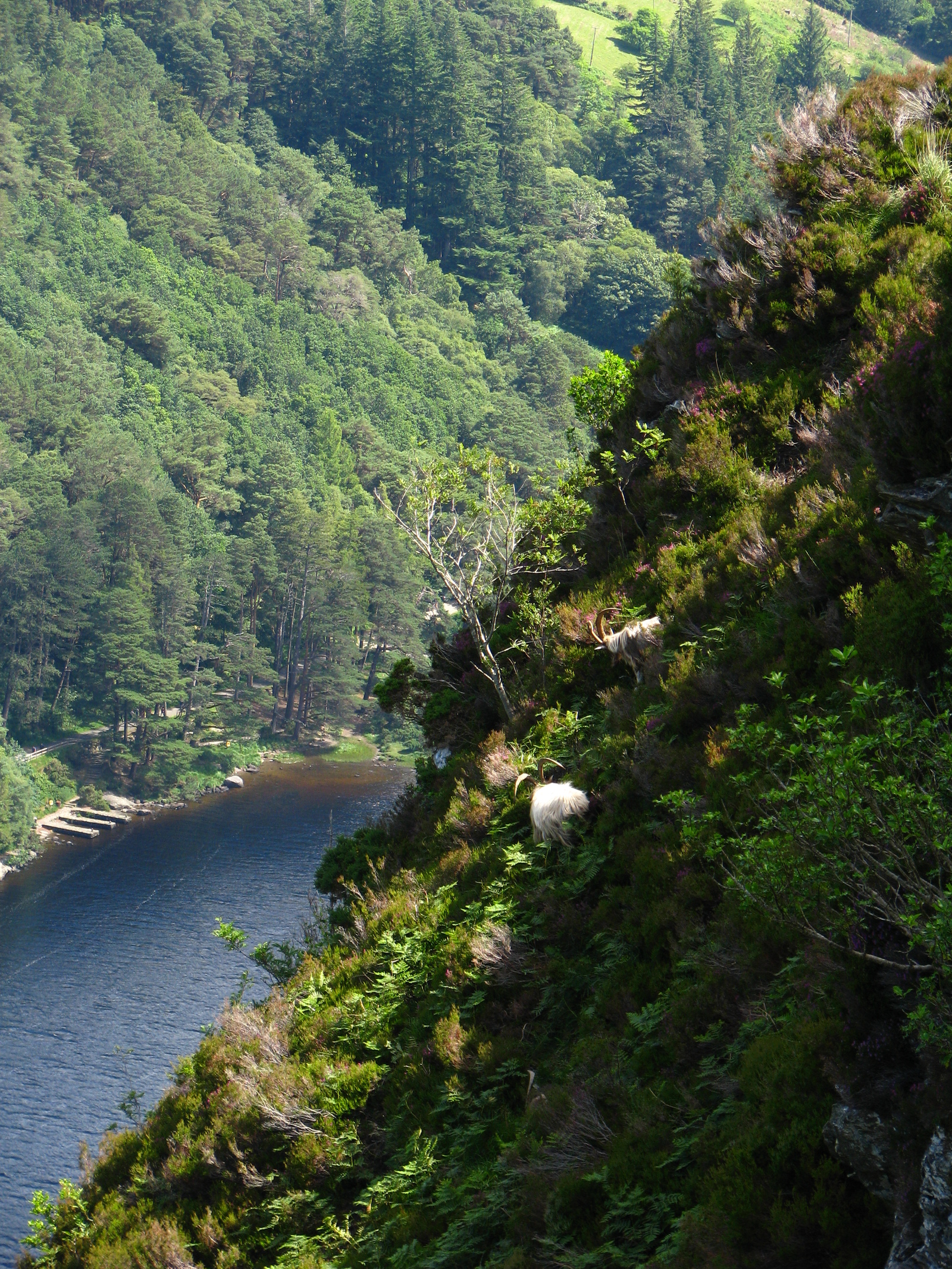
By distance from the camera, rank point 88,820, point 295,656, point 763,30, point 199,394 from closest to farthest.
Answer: point 88,820
point 295,656
point 199,394
point 763,30

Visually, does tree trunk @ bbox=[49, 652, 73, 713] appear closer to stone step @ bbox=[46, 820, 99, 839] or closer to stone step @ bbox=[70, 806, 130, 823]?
stone step @ bbox=[70, 806, 130, 823]

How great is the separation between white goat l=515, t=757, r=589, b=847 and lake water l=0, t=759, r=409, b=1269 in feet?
69.5

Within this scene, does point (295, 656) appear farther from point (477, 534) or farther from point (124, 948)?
point (477, 534)

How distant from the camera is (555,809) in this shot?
11.3 m

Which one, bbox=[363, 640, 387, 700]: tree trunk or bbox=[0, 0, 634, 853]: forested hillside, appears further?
bbox=[363, 640, 387, 700]: tree trunk

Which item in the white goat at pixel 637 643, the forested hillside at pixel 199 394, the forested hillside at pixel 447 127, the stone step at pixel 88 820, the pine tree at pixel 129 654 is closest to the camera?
the white goat at pixel 637 643

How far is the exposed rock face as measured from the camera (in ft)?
15.9

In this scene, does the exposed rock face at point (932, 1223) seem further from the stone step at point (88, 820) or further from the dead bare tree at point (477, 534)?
the stone step at point (88, 820)

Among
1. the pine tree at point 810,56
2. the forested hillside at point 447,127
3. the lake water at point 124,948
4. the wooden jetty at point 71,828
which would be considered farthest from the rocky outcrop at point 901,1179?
the pine tree at point 810,56

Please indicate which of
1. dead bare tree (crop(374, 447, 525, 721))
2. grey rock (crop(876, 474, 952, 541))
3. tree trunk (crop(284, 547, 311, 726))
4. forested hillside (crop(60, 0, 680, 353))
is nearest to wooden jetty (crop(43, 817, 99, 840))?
tree trunk (crop(284, 547, 311, 726))

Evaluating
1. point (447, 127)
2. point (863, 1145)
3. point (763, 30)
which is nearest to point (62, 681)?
point (863, 1145)

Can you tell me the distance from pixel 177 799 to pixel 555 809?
65275 millimetres

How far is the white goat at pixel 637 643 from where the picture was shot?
12.3 meters

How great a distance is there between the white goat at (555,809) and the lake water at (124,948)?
21173 mm
